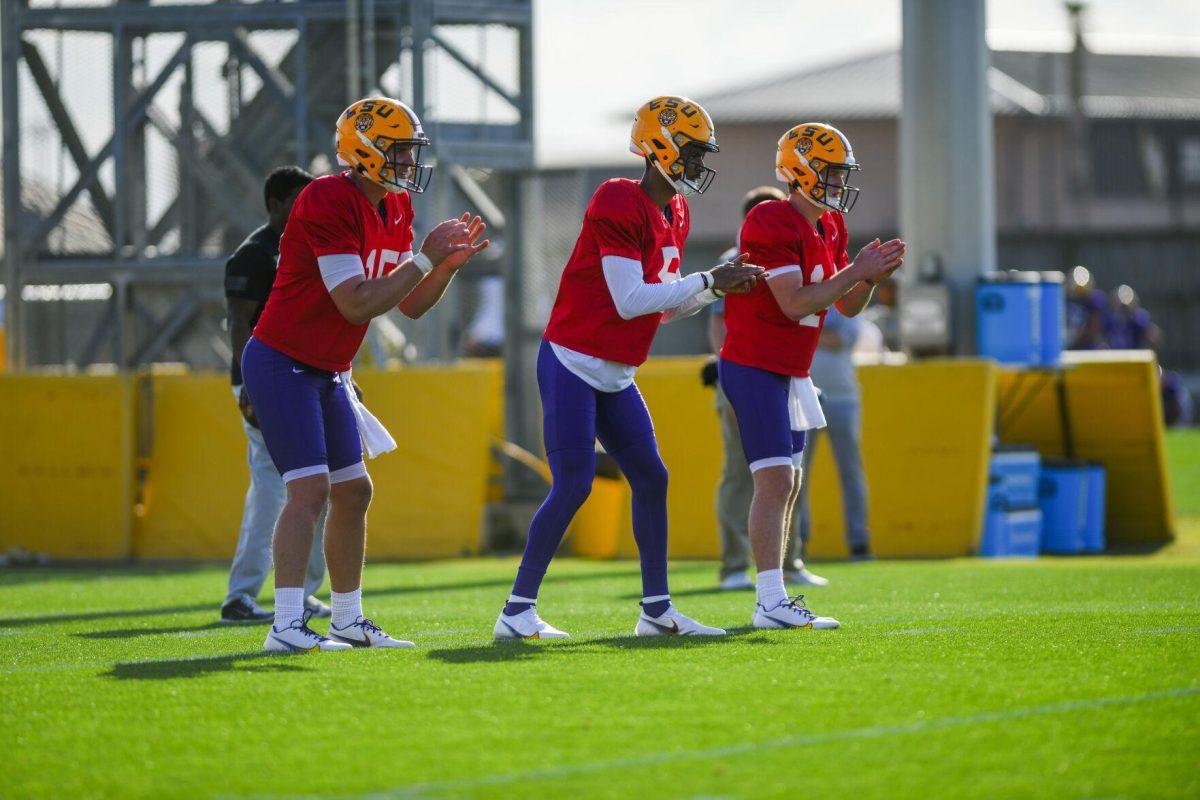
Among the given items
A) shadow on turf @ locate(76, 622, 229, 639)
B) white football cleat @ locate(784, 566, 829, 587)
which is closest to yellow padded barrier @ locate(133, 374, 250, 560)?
white football cleat @ locate(784, 566, 829, 587)

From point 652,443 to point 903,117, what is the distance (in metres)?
9.42

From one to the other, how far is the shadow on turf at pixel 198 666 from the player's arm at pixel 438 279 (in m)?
1.45

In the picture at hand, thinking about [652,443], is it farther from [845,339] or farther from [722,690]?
[845,339]

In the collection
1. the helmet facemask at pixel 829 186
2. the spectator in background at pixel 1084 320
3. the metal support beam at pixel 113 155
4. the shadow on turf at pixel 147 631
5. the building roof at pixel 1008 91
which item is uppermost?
the building roof at pixel 1008 91

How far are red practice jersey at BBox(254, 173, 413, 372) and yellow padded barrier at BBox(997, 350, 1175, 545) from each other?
8881 millimetres

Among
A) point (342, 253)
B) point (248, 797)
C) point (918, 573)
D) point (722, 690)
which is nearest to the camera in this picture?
point (248, 797)

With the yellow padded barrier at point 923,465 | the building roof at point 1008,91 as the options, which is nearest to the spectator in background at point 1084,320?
the yellow padded barrier at point 923,465

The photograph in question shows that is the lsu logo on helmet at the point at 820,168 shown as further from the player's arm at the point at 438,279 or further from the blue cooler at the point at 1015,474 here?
the blue cooler at the point at 1015,474

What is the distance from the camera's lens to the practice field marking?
4516 millimetres

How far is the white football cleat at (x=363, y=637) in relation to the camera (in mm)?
7152

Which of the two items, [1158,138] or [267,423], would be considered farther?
[1158,138]

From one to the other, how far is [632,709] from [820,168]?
311 cm

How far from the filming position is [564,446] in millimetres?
7176

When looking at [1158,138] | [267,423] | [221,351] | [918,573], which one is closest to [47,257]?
[221,351]
